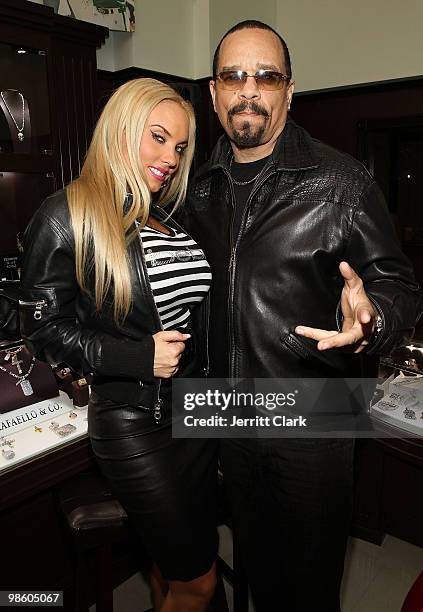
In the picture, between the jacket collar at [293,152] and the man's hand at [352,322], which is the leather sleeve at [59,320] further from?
the jacket collar at [293,152]

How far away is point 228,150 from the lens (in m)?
1.68

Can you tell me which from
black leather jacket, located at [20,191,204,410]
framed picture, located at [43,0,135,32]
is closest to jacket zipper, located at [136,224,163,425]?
→ black leather jacket, located at [20,191,204,410]

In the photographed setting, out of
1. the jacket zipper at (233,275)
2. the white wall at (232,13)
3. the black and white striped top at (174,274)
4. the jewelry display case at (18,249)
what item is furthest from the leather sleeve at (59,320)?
the white wall at (232,13)

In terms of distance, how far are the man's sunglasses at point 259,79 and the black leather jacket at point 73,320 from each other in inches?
21.4

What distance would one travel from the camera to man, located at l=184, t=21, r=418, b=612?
1.43 metres

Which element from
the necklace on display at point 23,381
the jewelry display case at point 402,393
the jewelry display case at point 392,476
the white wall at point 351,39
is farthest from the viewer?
the white wall at point 351,39

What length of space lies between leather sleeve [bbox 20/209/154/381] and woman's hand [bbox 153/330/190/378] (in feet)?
0.05

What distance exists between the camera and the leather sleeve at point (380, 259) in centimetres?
136

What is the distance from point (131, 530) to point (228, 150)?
126 cm

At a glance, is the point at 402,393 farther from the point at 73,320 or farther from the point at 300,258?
the point at 73,320
